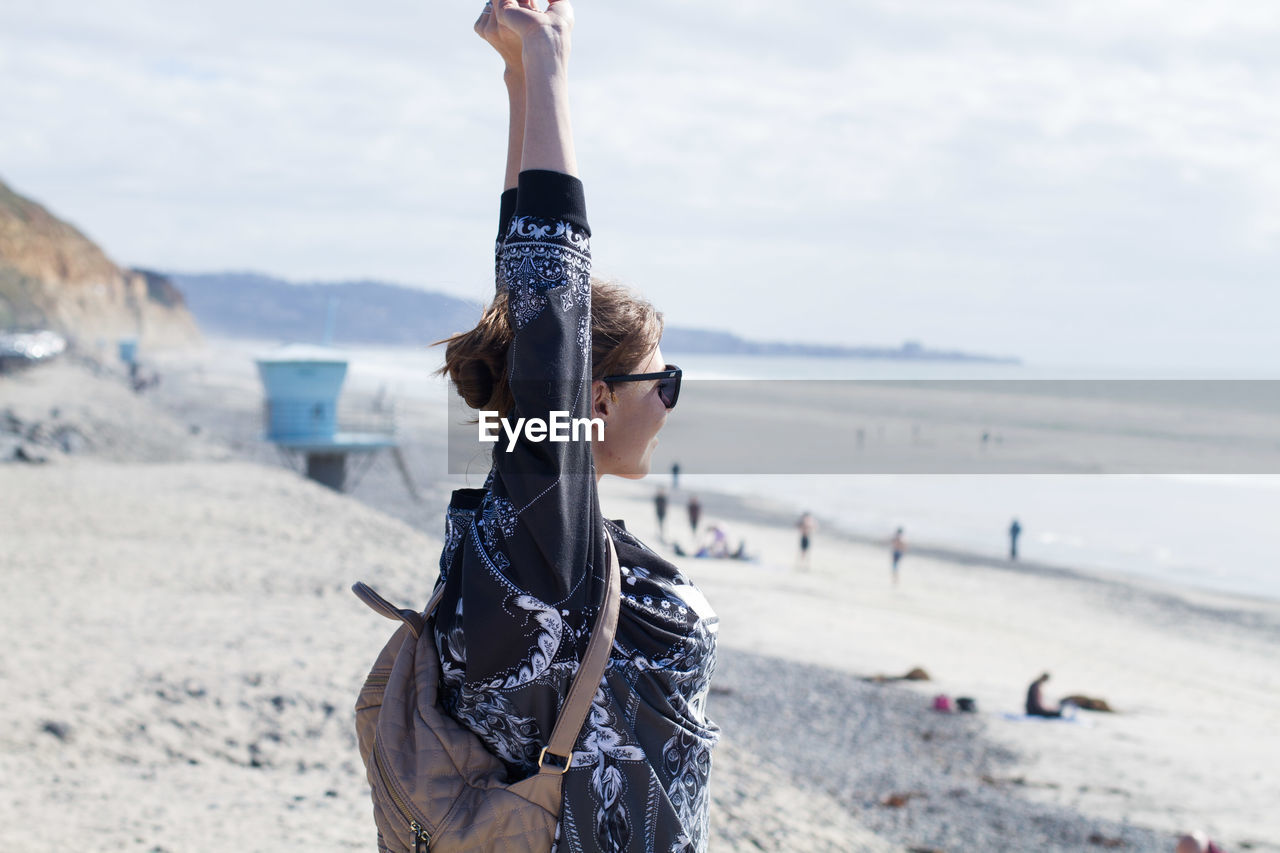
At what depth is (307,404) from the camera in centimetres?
1805

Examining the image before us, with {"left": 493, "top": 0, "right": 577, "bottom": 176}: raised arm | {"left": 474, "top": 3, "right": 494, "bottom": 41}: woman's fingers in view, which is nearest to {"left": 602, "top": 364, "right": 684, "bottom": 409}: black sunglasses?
{"left": 493, "top": 0, "right": 577, "bottom": 176}: raised arm

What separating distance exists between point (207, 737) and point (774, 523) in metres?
20.0

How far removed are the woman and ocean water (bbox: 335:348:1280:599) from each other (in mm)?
16843

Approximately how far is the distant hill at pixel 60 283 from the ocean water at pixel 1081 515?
38.6 metres

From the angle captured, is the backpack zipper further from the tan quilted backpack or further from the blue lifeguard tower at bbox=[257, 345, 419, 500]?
the blue lifeguard tower at bbox=[257, 345, 419, 500]

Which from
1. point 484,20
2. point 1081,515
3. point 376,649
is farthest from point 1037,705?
point 1081,515

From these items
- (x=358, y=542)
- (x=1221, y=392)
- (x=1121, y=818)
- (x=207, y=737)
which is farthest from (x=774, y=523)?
(x=1221, y=392)

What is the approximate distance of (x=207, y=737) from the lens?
565 centimetres

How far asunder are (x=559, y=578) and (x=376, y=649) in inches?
277

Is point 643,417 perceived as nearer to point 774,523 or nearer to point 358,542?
point 358,542

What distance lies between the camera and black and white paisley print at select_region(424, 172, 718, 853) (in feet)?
4.49

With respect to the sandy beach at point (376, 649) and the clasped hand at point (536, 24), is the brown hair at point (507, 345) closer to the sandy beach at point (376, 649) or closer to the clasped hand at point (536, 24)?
the clasped hand at point (536, 24)

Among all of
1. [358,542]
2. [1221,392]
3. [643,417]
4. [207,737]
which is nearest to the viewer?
[643,417]

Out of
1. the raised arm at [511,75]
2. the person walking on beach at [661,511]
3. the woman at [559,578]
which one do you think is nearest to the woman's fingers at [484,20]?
the raised arm at [511,75]
